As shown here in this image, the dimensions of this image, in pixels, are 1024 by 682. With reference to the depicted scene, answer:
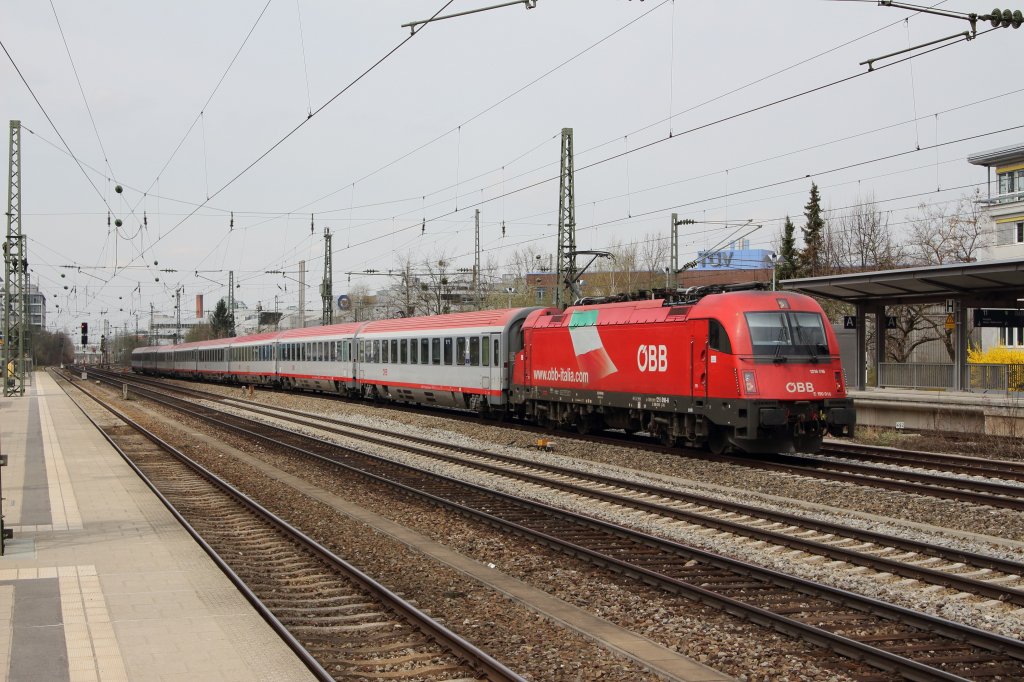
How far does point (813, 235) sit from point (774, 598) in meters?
68.2

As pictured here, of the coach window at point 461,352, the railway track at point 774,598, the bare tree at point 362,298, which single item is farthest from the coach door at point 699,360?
the bare tree at point 362,298

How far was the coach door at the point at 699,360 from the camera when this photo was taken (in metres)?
18.2

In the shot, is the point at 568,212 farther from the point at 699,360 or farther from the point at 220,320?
the point at 220,320

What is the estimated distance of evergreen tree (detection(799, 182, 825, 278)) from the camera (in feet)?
232

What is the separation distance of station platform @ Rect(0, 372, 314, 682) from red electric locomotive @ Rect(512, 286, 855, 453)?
10.2 meters

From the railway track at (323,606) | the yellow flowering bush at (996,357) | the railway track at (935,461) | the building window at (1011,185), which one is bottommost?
the railway track at (323,606)

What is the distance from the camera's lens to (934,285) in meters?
25.2

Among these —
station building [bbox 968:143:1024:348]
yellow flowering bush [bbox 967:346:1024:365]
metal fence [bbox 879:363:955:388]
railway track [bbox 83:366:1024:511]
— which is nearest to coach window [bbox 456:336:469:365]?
railway track [bbox 83:366:1024:511]

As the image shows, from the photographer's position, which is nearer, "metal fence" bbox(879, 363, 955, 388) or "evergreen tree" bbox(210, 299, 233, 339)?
"metal fence" bbox(879, 363, 955, 388)

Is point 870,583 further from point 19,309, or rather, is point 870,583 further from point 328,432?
point 19,309

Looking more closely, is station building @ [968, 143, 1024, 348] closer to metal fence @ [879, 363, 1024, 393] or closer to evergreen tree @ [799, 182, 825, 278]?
evergreen tree @ [799, 182, 825, 278]

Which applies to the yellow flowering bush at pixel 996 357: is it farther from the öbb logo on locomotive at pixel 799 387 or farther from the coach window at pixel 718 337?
the coach window at pixel 718 337

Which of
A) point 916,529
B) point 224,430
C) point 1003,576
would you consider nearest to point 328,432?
point 224,430

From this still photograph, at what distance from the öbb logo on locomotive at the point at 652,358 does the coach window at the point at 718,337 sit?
154 centimetres
